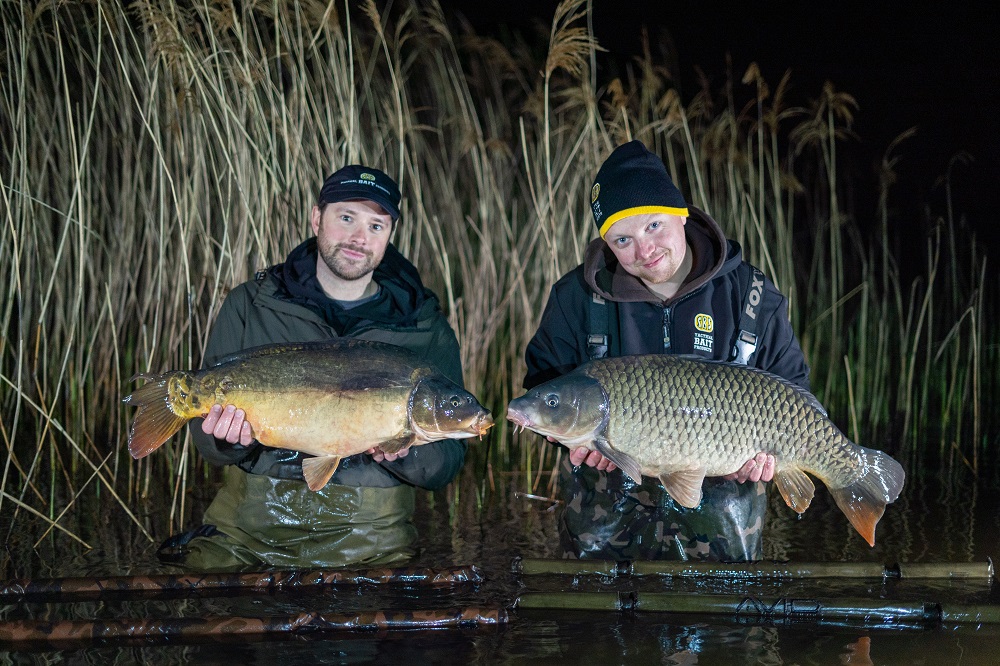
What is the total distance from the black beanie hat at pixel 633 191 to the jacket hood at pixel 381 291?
75 centimetres

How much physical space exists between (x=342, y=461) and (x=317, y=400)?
20.5 inches

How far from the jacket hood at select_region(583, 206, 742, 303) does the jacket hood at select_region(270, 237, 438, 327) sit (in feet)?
2.15

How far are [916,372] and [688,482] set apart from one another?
223 inches

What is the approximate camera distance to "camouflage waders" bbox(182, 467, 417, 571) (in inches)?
143

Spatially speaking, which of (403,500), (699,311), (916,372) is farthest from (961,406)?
(403,500)

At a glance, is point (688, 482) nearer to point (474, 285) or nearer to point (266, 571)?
point (266, 571)

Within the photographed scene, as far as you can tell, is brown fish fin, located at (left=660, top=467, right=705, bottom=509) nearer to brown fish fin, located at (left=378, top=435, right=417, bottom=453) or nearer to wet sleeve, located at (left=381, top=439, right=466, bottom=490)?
brown fish fin, located at (left=378, top=435, right=417, bottom=453)

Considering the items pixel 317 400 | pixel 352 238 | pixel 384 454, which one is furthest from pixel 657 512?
pixel 352 238

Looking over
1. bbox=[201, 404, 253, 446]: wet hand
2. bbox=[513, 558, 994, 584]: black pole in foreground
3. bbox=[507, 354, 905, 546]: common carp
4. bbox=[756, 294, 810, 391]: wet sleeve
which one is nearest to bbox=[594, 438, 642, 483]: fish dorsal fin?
bbox=[507, 354, 905, 546]: common carp

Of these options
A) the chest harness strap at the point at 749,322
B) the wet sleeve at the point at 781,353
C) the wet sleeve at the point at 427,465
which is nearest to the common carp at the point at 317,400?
the wet sleeve at the point at 427,465

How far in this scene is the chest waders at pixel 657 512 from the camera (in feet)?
11.1

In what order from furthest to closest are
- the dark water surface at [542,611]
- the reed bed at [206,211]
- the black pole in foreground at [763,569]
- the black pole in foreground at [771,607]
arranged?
the reed bed at [206,211], the black pole in foreground at [763,569], the black pole in foreground at [771,607], the dark water surface at [542,611]

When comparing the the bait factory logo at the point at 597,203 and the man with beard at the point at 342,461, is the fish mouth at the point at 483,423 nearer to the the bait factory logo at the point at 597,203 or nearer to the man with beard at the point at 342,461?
the man with beard at the point at 342,461

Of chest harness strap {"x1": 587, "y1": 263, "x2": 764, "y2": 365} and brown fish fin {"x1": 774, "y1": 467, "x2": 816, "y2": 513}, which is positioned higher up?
chest harness strap {"x1": 587, "y1": 263, "x2": 764, "y2": 365}
